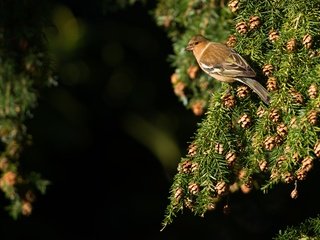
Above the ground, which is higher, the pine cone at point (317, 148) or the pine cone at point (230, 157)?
the pine cone at point (317, 148)

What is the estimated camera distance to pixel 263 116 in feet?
10.5

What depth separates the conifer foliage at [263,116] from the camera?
3076 mm

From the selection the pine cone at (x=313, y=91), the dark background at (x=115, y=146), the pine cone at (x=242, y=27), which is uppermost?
the pine cone at (x=242, y=27)

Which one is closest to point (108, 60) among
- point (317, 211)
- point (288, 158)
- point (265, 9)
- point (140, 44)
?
point (140, 44)

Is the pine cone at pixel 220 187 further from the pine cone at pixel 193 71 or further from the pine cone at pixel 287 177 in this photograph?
the pine cone at pixel 193 71

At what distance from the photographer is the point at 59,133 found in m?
Result: 6.63

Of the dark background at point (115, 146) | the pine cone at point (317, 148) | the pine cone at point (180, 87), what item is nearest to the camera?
the pine cone at point (317, 148)

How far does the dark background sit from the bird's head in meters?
2.01

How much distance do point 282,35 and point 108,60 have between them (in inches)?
139

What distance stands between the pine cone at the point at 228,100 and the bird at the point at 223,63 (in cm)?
10

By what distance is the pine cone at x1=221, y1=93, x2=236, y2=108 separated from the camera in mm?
3232

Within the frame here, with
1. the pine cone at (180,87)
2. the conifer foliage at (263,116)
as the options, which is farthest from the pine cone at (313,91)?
the pine cone at (180,87)

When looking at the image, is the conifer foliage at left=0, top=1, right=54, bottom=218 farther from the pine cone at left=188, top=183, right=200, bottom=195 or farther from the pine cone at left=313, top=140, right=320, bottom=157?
the pine cone at left=313, top=140, right=320, bottom=157

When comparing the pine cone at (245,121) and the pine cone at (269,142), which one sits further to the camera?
the pine cone at (245,121)
